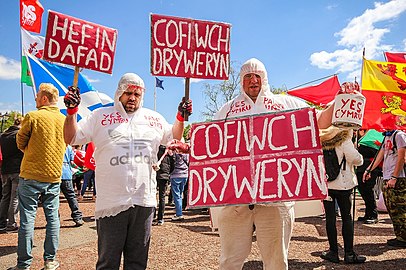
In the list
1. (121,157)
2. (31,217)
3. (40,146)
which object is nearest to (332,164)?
(121,157)

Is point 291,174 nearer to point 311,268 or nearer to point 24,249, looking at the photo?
point 311,268

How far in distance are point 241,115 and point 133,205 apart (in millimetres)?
1187

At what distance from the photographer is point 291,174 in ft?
Answer: 9.43

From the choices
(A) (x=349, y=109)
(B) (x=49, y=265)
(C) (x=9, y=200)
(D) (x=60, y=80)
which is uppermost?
(D) (x=60, y=80)

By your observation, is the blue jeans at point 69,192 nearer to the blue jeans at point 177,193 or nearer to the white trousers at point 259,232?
the blue jeans at point 177,193

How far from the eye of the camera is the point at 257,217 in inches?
119

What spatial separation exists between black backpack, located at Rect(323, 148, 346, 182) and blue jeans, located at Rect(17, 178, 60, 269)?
3679mm

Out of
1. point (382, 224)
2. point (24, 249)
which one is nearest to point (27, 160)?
point (24, 249)

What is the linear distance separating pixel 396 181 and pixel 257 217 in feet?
12.3

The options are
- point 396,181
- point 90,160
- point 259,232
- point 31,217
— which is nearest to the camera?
point 259,232

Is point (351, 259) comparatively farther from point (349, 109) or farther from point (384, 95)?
point (349, 109)

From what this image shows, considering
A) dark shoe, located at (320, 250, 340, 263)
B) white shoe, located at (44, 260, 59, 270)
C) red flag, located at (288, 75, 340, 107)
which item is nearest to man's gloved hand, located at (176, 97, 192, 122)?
white shoe, located at (44, 260, 59, 270)

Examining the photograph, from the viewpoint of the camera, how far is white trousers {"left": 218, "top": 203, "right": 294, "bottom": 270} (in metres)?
2.94

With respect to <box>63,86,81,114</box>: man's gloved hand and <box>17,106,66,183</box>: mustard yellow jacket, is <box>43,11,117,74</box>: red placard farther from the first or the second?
<box>17,106,66,183</box>: mustard yellow jacket
